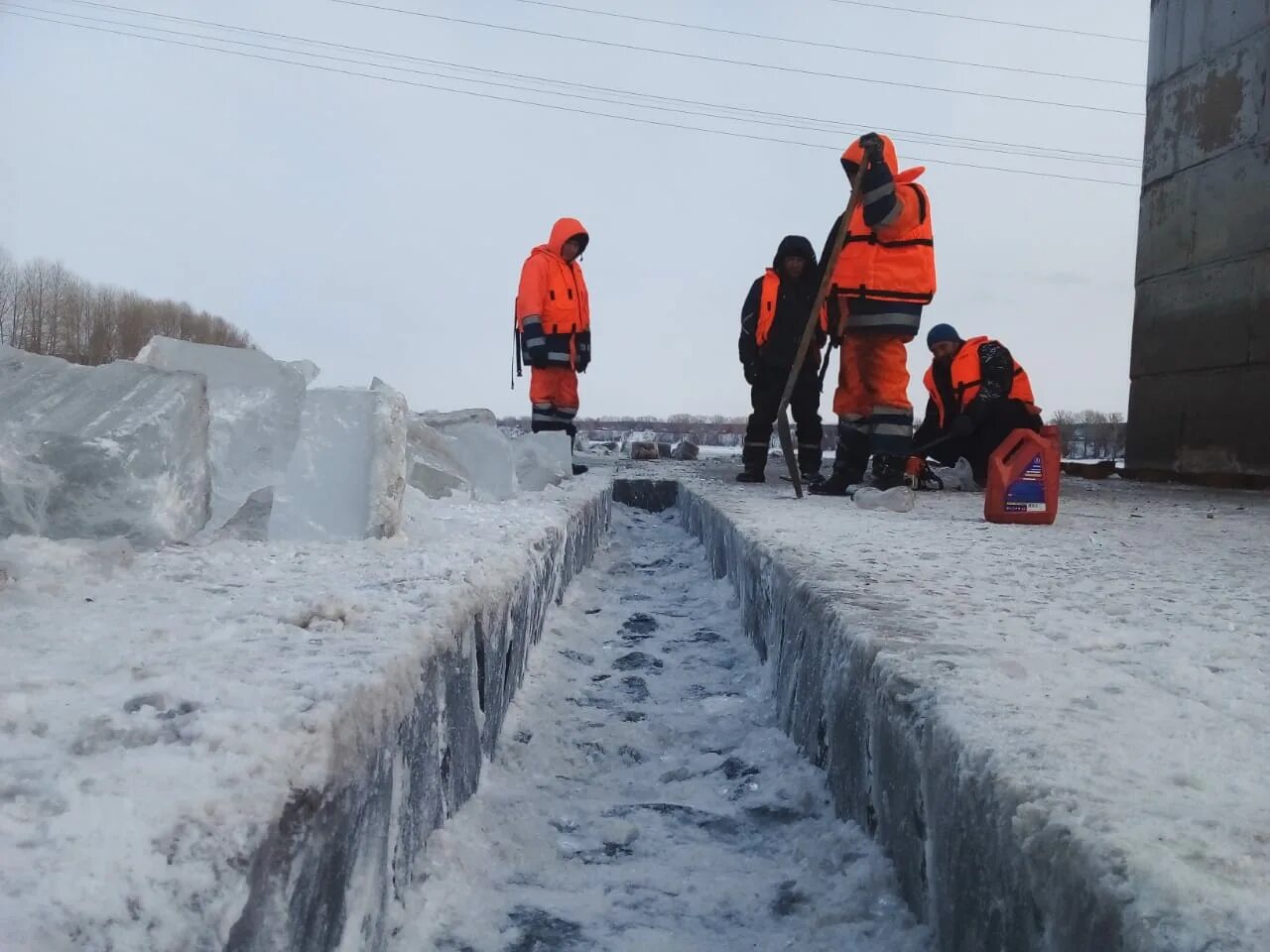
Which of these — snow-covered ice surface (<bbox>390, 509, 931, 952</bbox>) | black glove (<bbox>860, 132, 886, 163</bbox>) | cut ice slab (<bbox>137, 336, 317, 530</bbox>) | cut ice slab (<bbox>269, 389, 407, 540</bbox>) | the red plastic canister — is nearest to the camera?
snow-covered ice surface (<bbox>390, 509, 931, 952</bbox>)

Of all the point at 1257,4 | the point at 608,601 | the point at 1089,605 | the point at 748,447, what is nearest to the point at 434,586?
the point at 1089,605

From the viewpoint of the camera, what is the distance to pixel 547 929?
92 cm

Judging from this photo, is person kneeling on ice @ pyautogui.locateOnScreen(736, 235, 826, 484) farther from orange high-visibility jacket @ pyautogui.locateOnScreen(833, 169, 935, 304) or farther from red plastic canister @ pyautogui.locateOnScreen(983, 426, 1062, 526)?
red plastic canister @ pyautogui.locateOnScreen(983, 426, 1062, 526)

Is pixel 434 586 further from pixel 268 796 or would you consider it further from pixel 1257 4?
pixel 1257 4

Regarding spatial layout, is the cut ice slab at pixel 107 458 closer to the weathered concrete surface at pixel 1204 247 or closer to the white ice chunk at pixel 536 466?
the white ice chunk at pixel 536 466

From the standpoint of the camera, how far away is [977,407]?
15.1 feet

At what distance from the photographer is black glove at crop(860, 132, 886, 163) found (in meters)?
3.34

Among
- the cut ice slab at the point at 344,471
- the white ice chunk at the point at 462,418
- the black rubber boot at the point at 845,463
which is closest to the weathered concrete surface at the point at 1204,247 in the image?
the black rubber boot at the point at 845,463

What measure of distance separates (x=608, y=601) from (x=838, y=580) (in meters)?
1.26

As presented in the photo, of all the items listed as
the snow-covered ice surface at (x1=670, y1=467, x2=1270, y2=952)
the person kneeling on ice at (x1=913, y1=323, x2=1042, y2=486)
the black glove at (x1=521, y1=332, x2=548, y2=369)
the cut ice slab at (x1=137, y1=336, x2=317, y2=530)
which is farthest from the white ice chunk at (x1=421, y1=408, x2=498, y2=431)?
the person kneeling on ice at (x1=913, y1=323, x2=1042, y2=486)

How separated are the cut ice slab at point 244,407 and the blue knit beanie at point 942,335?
4.47m

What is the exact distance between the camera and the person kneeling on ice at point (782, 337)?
4827 mm

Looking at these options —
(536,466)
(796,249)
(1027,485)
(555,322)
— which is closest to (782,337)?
(796,249)

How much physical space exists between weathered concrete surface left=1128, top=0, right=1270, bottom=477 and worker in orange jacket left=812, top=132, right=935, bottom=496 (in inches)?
107
